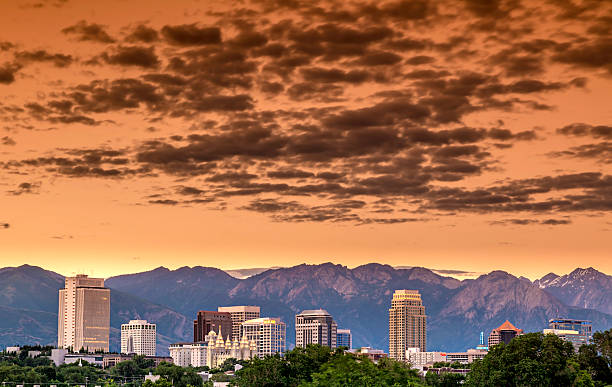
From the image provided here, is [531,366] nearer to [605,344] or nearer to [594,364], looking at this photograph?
[594,364]

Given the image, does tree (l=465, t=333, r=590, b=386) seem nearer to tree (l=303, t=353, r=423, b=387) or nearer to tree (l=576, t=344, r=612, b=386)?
tree (l=303, t=353, r=423, b=387)

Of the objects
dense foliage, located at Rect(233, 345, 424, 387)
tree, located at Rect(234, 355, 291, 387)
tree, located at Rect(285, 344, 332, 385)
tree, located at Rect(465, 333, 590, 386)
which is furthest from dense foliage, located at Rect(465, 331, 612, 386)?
tree, located at Rect(234, 355, 291, 387)

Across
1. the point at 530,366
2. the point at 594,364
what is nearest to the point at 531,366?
the point at 530,366

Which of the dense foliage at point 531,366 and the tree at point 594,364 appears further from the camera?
the tree at point 594,364

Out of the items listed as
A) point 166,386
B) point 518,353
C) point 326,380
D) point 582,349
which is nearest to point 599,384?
point 582,349

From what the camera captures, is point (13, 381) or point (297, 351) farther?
point (13, 381)

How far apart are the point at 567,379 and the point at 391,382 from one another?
62.7 ft

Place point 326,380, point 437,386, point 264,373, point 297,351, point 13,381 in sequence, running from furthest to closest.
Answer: point 13,381, point 437,386, point 297,351, point 264,373, point 326,380

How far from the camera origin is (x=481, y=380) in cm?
11256

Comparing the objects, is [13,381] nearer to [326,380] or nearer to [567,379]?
[326,380]

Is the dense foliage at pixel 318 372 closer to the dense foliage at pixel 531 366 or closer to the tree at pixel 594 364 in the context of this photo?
the dense foliage at pixel 531 366

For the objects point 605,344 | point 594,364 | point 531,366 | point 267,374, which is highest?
point 605,344

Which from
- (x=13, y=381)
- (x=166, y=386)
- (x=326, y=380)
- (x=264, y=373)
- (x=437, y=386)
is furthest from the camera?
(x=13, y=381)


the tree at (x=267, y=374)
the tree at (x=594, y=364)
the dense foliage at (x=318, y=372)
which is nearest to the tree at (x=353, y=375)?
the dense foliage at (x=318, y=372)
